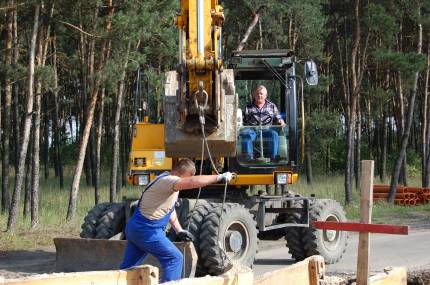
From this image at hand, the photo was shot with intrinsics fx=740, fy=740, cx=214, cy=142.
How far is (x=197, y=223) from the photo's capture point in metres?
10.8

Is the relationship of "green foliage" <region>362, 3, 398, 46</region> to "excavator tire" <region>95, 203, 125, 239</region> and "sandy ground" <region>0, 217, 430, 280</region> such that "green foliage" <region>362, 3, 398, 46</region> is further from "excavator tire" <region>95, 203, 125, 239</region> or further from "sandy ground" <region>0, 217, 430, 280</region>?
"excavator tire" <region>95, 203, 125, 239</region>

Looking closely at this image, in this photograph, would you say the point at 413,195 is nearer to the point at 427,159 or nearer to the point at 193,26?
the point at 427,159

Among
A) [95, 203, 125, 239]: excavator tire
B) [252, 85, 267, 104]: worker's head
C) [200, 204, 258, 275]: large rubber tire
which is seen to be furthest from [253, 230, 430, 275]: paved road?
[252, 85, 267, 104]: worker's head

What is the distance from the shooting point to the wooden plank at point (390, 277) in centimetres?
745

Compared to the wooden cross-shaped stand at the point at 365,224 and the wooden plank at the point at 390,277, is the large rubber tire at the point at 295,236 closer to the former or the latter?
the wooden plank at the point at 390,277

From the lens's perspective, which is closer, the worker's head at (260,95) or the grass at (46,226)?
the worker's head at (260,95)

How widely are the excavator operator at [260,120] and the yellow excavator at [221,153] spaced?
31 mm

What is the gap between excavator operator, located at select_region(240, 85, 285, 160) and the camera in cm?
1229

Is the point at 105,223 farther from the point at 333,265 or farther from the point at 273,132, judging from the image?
the point at 333,265

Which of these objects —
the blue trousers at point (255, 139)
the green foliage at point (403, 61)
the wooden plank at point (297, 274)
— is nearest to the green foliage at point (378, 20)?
the green foliage at point (403, 61)

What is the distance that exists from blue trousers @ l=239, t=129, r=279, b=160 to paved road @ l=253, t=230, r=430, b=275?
6.30 feet

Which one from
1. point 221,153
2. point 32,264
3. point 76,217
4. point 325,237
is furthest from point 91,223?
point 76,217

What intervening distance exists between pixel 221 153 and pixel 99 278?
5.62m

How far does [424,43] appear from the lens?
36750 millimetres
